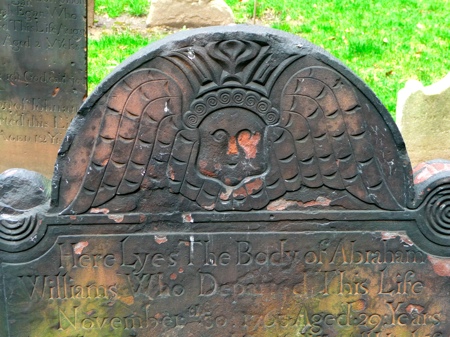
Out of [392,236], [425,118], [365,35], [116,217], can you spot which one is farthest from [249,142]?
[365,35]

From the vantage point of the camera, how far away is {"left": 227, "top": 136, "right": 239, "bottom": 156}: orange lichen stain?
2.87 metres

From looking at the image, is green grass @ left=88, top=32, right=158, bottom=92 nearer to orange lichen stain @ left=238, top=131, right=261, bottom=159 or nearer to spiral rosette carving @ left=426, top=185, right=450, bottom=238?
orange lichen stain @ left=238, top=131, right=261, bottom=159

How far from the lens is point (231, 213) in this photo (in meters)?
2.96

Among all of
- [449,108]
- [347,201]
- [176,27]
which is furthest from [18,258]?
[176,27]

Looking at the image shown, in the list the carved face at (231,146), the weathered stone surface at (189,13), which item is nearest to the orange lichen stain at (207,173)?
the carved face at (231,146)

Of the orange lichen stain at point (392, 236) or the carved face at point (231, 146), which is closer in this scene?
the carved face at point (231, 146)

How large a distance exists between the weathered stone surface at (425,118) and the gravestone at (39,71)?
2568mm

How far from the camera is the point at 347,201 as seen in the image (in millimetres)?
2965

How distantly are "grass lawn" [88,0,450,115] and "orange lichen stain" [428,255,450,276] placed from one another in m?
4.12

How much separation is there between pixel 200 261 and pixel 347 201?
67 cm

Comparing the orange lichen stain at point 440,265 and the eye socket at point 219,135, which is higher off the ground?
the eye socket at point 219,135

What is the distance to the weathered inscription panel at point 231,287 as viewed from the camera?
2994 mm

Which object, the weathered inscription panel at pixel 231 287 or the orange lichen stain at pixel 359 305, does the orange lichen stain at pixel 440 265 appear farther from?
the orange lichen stain at pixel 359 305

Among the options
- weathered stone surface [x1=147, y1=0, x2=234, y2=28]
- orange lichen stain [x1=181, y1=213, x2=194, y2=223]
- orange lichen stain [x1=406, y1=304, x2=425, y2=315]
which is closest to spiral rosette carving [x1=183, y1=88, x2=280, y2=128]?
orange lichen stain [x1=181, y1=213, x2=194, y2=223]
